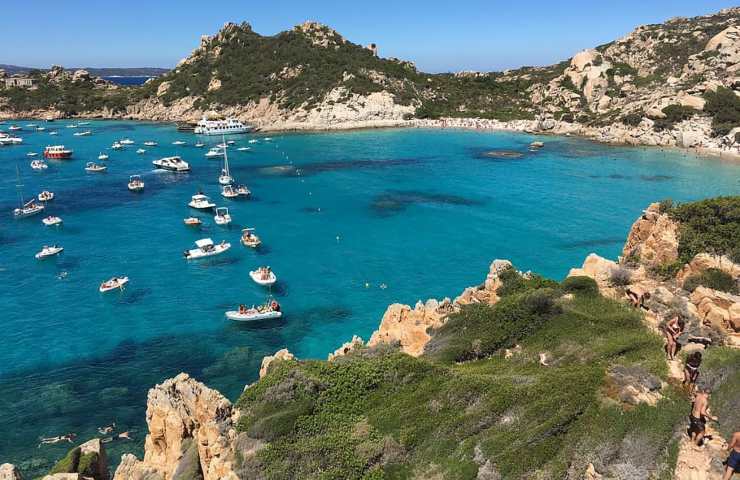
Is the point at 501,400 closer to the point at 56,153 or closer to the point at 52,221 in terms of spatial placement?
the point at 52,221

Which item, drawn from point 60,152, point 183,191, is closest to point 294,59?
point 60,152

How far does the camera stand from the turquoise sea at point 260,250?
3028cm

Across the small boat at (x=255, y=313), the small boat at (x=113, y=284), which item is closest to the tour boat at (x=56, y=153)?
the small boat at (x=113, y=284)

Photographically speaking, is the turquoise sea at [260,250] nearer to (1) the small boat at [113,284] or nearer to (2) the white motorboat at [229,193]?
(1) the small boat at [113,284]

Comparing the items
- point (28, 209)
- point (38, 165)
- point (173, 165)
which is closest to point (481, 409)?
point (28, 209)

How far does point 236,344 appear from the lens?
33469 mm

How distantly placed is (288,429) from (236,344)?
19230 mm

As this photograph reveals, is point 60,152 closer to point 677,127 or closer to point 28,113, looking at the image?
point 28,113

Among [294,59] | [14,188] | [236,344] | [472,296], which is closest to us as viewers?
[472,296]

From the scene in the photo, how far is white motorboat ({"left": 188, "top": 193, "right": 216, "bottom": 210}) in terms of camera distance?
211ft

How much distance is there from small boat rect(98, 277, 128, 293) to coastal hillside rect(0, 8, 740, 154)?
94.2 meters

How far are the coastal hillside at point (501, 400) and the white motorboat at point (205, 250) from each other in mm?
28393

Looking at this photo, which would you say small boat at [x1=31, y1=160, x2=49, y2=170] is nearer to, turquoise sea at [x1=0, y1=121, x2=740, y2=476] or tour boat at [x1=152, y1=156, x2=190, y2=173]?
turquoise sea at [x1=0, y1=121, x2=740, y2=476]

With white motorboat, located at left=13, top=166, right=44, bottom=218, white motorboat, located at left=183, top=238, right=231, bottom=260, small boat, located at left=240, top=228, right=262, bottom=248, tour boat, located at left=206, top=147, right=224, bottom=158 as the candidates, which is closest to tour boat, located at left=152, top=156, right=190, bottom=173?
tour boat, located at left=206, top=147, right=224, bottom=158
